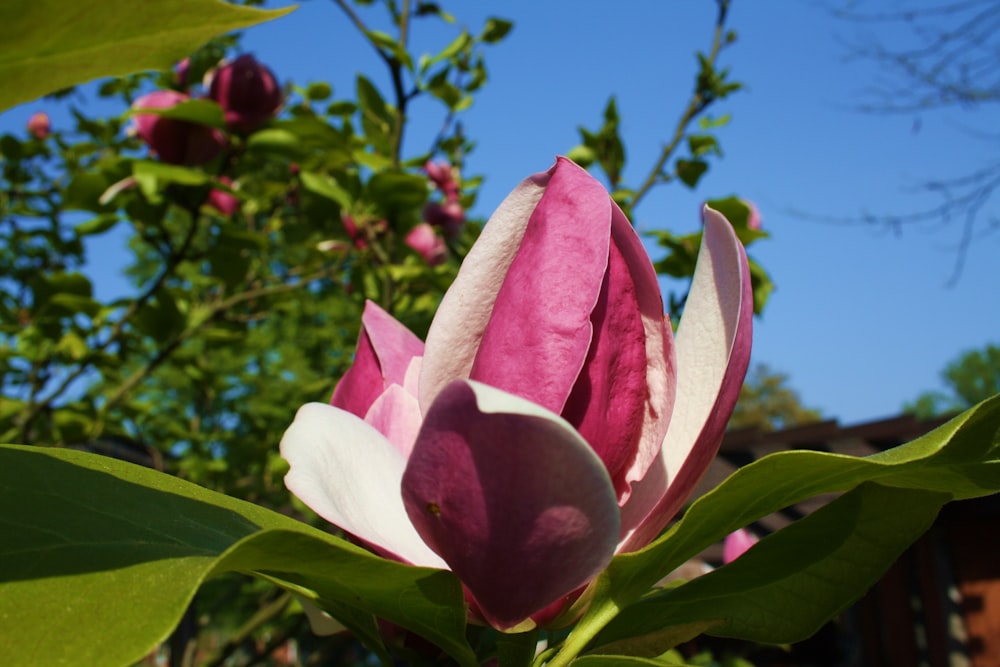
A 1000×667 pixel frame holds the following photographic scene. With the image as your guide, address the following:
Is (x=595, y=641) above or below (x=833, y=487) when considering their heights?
below

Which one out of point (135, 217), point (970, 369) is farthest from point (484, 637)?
point (970, 369)

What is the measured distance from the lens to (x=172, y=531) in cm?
40

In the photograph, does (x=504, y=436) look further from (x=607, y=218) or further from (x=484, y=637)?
(x=484, y=637)

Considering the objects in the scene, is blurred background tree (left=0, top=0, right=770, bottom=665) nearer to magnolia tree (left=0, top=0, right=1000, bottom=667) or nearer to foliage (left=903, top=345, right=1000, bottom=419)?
magnolia tree (left=0, top=0, right=1000, bottom=667)

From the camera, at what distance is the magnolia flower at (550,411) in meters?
0.38

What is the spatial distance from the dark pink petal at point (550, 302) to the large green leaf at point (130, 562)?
101 millimetres

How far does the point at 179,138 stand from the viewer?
1805 millimetres

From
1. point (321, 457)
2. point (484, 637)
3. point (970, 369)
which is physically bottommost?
point (970, 369)

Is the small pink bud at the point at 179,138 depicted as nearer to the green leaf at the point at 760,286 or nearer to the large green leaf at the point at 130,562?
the green leaf at the point at 760,286

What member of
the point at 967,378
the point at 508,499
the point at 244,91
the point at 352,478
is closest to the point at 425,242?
the point at 244,91

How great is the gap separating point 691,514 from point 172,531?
0.24m

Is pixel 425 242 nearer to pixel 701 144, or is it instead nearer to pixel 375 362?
pixel 701 144

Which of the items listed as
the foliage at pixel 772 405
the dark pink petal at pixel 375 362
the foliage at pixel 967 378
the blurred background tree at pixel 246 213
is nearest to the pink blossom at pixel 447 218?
the blurred background tree at pixel 246 213

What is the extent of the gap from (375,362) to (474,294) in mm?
Answer: 143
